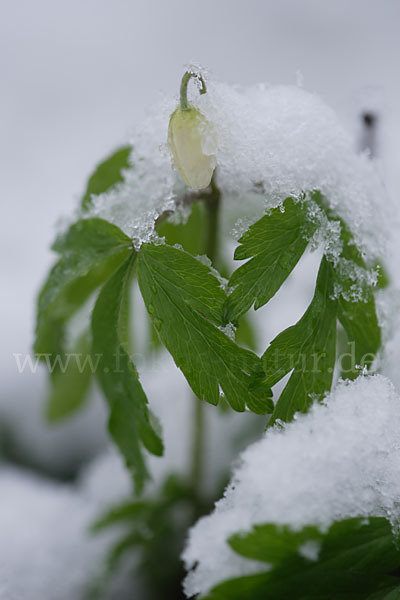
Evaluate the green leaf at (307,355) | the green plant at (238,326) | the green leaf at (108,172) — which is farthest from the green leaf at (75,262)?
the green leaf at (307,355)

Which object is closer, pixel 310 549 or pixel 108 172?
pixel 310 549

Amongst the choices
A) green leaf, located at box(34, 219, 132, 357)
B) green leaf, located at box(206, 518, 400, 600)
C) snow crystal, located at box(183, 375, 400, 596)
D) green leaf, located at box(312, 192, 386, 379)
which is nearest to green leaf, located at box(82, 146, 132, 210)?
green leaf, located at box(34, 219, 132, 357)

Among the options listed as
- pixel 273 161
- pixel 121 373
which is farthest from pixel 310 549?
pixel 273 161

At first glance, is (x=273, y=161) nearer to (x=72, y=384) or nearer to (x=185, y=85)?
(x=185, y=85)

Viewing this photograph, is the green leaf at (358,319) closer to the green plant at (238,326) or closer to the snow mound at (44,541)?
the green plant at (238,326)

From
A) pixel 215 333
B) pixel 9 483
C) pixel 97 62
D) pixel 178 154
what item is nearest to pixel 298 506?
pixel 215 333

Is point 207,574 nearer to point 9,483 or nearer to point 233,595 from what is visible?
point 233,595
